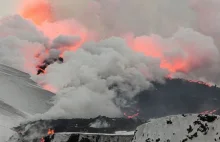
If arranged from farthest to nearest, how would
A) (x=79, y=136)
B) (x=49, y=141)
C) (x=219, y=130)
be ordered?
(x=79, y=136)
(x=49, y=141)
(x=219, y=130)

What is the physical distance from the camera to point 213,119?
48562 mm

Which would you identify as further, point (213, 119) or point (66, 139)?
point (66, 139)

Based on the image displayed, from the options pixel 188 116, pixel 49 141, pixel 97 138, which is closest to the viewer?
pixel 188 116

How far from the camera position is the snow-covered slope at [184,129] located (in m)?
47.9

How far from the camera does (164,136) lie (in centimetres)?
5094

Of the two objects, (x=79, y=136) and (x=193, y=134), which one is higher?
(x=79, y=136)

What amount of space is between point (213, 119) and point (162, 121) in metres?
7.63

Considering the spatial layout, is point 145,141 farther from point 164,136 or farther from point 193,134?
point 193,134

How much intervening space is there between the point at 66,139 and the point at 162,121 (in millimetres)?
43641

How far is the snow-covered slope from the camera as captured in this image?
47897 millimetres

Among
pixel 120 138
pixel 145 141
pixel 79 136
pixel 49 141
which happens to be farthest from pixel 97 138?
pixel 145 141

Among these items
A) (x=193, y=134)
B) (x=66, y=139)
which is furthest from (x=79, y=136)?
(x=193, y=134)

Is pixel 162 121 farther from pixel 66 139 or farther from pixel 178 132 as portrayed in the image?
pixel 66 139

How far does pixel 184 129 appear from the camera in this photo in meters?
49.9
